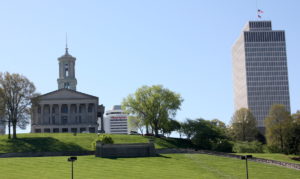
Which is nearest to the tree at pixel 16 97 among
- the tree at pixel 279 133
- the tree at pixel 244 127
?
the tree at pixel 279 133

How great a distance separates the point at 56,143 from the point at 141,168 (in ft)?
120

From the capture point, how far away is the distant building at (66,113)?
502 feet

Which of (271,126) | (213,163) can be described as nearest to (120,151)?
(213,163)

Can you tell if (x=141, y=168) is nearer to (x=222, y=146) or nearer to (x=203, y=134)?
(x=222, y=146)

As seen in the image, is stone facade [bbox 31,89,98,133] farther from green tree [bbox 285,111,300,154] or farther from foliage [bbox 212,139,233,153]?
green tree [bbox 285,111,300,154]

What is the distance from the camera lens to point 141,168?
232 feet

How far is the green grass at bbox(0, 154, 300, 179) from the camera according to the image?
6412cm

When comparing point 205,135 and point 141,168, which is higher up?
point 205,135

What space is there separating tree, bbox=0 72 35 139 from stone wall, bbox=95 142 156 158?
30524 mm

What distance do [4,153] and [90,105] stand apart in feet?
239

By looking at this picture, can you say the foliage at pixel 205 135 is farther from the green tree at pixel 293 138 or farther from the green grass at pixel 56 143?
the green tree at pixel 293 138

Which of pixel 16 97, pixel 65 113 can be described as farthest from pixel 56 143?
pixel 65 113

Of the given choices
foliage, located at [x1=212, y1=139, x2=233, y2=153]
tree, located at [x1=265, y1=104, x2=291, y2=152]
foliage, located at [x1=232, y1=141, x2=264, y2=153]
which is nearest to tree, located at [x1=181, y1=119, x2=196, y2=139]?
foliage, located at [x1=212, y1=139, x2=233, y2=153]

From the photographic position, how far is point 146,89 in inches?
5217
